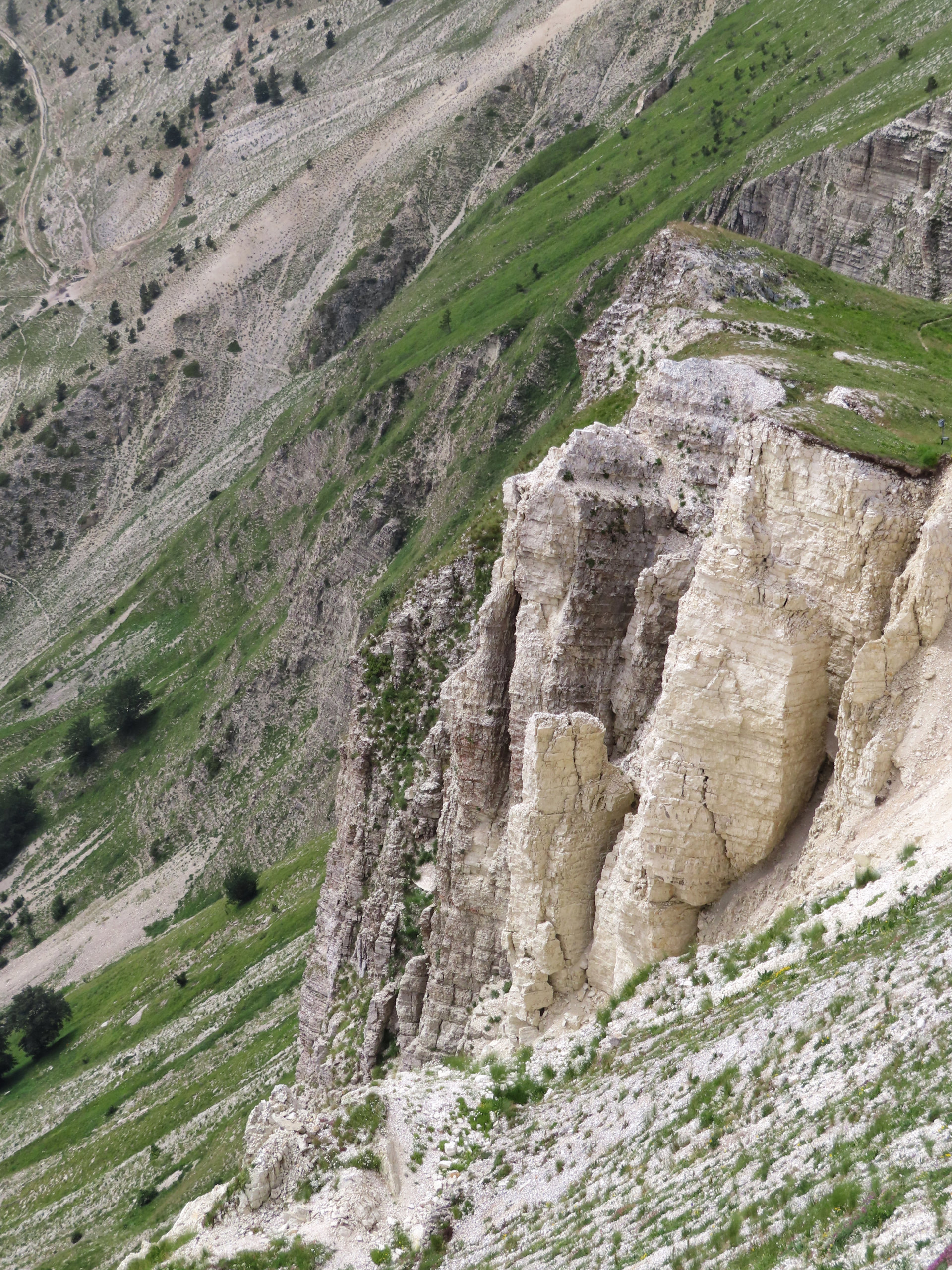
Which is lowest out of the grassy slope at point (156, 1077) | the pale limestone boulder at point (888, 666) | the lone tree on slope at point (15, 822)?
the grassy slope at point (156, 1077)

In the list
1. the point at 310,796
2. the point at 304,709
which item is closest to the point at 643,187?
the point at 304,709

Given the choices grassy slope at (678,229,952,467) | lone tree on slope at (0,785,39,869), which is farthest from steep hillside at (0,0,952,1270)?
lone tree on slope at (0,785,39,869)

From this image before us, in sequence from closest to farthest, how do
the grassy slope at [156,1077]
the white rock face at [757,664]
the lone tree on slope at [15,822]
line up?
the white rock face at [757,664] → the grassy slope at [156,1077] → the lone tree on slope at [15,822]

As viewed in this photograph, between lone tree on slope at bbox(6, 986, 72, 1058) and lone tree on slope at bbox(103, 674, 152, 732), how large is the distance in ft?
181

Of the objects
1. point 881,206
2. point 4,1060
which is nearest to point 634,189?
point 881,206

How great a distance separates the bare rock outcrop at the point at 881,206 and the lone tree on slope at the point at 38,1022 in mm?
113926

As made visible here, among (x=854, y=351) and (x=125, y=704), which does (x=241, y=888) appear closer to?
(x=125, y=704)

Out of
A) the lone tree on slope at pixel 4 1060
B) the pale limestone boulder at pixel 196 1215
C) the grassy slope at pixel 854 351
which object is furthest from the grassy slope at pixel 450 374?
the pale limestone boulder at pixel 196 1215

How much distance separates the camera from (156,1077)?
100250 millimetres

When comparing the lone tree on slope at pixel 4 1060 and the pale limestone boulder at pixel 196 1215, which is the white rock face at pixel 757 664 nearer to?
the pale limestone boulder at pixel 196 1215

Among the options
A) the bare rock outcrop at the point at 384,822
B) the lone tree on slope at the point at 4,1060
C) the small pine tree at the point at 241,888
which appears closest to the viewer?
the bare rock outcrop at the point at 384,822

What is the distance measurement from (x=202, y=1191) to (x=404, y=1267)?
173 feet

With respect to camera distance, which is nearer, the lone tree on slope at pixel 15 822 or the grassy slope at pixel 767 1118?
the grassy slope at pixel 767 1118

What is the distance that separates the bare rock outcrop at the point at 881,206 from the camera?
11094 centimetres
